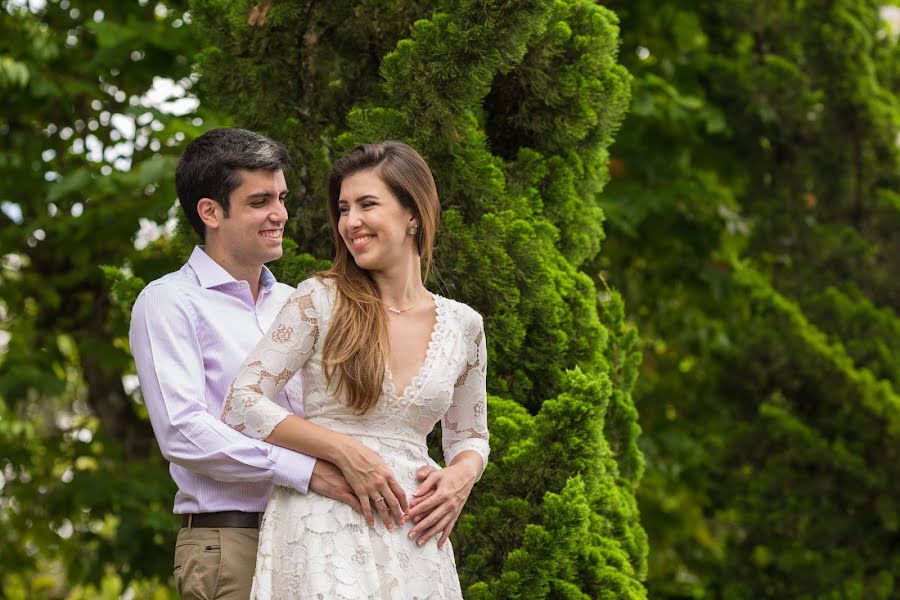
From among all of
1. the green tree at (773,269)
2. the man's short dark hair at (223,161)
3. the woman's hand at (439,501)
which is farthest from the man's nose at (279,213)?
the green tree at (773,269)

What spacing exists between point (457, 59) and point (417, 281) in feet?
3.78

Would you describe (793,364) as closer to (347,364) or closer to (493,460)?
(493,460)

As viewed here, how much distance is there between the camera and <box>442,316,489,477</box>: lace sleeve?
124 inches

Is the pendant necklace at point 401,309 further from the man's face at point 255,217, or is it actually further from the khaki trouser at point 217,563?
the khaki trouser at point 217,563

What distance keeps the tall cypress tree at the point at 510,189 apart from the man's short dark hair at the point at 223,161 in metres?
0.87

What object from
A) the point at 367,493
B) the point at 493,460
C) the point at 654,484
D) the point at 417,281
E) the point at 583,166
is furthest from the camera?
the point at 654,484

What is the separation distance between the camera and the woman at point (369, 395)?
2816 mm

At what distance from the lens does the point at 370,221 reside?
9.62 ft

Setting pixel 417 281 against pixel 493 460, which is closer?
pixel 417 281

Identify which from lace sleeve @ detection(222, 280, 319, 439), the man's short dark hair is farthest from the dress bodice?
the man's short dark hair

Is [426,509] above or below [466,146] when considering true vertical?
below

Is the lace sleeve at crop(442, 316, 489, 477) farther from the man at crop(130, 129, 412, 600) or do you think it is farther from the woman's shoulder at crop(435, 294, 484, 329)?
the man at crop(130, 129, 412, 600)

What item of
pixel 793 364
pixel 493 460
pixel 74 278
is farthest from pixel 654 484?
pixel 493 460

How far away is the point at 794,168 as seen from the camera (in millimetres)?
8523
